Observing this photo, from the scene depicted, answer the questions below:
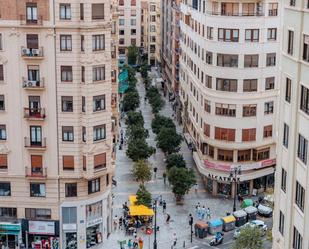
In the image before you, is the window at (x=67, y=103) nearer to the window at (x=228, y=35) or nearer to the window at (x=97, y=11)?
the window at (x=97, y=11)

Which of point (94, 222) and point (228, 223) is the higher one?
point (94, 222)

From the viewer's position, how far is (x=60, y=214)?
176ft

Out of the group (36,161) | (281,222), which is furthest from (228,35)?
(281,222)

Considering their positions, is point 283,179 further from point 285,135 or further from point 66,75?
point 66,75

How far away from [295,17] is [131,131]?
186 ft


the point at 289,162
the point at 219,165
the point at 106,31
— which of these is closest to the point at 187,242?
the point at 219,165

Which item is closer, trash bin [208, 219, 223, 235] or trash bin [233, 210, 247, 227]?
trash bin [208, 219, 223, 235]

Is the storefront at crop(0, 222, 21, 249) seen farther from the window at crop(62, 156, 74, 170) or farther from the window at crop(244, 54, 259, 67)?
the window at crop(244, 54, 259, 67)

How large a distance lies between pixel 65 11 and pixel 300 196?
27691mm

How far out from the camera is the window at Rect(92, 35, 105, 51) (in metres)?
51.0

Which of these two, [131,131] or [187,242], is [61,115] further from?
[131,131]

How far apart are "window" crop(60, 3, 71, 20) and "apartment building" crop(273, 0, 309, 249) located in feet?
76.9

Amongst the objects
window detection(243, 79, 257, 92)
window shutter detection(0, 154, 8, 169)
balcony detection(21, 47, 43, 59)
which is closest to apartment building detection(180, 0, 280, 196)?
window detection(243, 79, 257, 92)

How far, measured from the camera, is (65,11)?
49.8 meters
